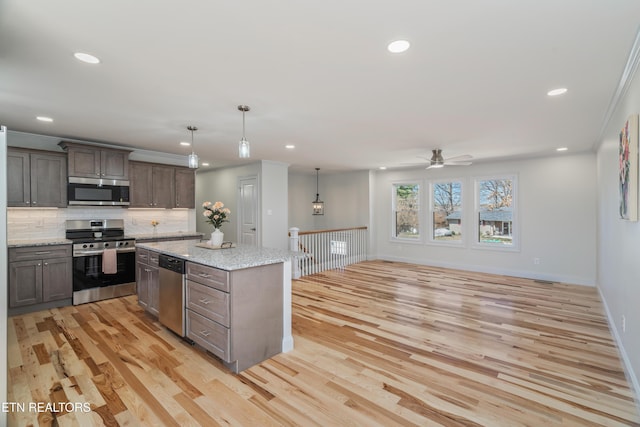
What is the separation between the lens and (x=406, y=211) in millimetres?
8078

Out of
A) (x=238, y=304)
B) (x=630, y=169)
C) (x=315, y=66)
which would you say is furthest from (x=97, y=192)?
(x=630, y=169)

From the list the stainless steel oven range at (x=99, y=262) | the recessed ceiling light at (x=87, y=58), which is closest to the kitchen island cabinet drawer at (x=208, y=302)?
the recessed ceiling light at (x=87, y=58)

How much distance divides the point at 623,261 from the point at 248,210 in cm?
627

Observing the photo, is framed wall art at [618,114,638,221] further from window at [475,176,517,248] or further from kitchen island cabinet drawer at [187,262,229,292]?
window at [475,176,517,248]

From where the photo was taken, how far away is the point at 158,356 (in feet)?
9.70

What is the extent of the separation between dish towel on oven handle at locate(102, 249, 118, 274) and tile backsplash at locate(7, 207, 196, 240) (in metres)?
0.87

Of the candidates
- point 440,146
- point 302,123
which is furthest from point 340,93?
point 440,146

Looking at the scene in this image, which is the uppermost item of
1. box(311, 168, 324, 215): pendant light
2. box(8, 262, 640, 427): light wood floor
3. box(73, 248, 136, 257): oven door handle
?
box(311, 168, 324, 215): pendant light

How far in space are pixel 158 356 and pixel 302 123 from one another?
298 cm

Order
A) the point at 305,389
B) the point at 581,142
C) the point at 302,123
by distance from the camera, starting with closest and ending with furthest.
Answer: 1. the point at 305,389
2. the point at 302,123
3. the point at 581,142

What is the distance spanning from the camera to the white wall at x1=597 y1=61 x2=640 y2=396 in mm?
2350

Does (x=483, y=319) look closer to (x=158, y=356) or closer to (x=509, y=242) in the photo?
(x=509, y=242)

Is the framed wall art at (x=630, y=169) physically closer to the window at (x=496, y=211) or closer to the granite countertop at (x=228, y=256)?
the granite countertop at (x=228, y=256)

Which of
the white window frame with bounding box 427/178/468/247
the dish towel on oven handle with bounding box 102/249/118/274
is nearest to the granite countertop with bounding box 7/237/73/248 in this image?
the dish towel on oven handle with bounding box 102/249/118/274
